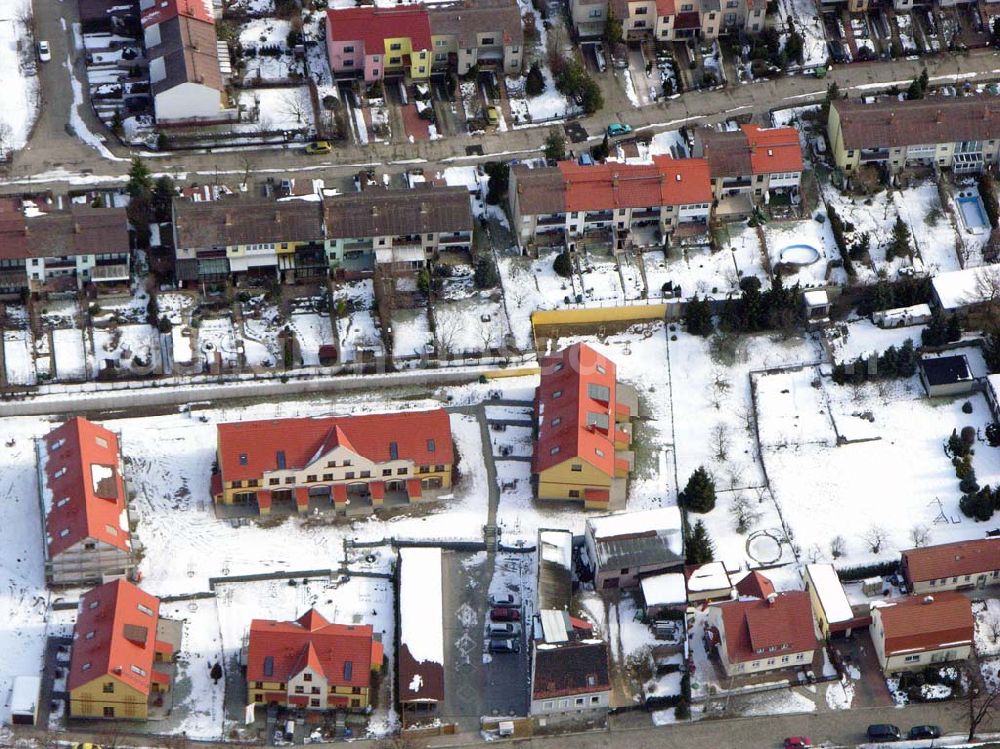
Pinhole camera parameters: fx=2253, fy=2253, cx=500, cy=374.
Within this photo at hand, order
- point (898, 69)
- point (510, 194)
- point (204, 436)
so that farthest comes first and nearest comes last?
point (898, 69)
point (510, 194)
point (204, 436)

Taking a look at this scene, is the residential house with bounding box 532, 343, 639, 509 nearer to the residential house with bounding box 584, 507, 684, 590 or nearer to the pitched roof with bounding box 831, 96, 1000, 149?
the residential house with bounding box 584, 507, 684, 590

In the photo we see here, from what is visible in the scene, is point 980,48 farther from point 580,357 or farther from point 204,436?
point 204,436

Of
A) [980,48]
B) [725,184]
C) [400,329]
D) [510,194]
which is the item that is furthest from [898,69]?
[400,329]

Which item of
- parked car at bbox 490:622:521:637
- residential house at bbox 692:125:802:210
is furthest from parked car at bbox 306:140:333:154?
parked car at bbox 490:622:521:637

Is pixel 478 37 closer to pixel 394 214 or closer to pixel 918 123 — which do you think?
pixel 394 214

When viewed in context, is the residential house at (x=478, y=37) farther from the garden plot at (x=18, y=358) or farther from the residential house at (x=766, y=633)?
the residential house at (x=766, y=633)

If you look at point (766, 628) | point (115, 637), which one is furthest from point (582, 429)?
point (115, 637)
